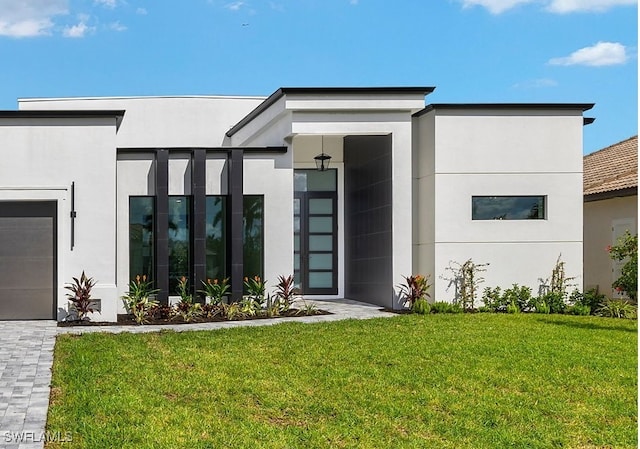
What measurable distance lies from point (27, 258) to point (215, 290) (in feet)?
11.9

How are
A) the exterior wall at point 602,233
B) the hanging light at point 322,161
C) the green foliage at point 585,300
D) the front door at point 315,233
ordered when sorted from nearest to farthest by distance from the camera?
1. the green foliage at point 585,300
2. the exterior wall at point 602,233
3. the hanging light at point 322,161
4. the front door at point 315,233

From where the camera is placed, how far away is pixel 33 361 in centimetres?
977

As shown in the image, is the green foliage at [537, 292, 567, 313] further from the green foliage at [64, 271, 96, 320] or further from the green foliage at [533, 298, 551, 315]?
the green foliage at [64, 271, 96, 320]

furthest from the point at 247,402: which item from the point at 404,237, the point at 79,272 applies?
the point at 404,237

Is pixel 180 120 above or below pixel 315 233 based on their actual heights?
above

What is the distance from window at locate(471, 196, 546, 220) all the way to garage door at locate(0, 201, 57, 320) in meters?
8.83

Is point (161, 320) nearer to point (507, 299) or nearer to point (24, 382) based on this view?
point (24, 382)

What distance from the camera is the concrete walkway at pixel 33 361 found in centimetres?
650

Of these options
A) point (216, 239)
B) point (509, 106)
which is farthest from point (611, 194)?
point (216, 239)

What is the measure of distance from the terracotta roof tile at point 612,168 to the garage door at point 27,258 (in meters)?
13.1

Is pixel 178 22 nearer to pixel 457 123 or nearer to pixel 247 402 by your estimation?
pixel 457 123

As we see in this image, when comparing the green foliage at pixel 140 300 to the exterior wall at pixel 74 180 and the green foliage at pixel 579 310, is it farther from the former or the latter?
the green foliage at pixel 579 310

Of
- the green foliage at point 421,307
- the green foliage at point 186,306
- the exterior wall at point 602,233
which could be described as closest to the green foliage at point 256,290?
the green foliage at point 186,306

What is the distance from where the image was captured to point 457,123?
16.2 meters
